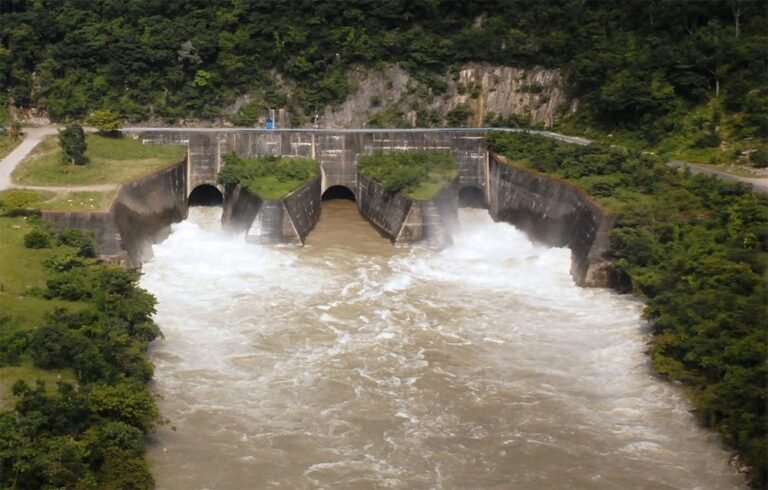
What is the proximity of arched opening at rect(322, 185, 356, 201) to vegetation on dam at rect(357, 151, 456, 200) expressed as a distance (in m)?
2.62

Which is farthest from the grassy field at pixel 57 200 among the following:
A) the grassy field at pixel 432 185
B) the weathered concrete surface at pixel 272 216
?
the grassy field at pixel 432 185

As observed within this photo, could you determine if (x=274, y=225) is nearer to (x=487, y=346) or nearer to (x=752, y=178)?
(x=487, y=346)

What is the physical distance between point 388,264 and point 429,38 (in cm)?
2183

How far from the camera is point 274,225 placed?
39344 mm

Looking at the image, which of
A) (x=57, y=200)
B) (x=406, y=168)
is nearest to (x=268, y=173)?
(x=406, y=168)

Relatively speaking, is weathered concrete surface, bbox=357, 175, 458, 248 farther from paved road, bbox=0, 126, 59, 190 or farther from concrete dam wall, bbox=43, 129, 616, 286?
paved road, bbox=0, 126, 59, 190

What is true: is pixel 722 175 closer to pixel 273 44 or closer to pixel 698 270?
Answer: pixel 698 270

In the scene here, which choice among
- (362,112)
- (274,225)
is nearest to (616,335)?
(274,225)

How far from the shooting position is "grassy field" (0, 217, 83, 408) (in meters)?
22.1

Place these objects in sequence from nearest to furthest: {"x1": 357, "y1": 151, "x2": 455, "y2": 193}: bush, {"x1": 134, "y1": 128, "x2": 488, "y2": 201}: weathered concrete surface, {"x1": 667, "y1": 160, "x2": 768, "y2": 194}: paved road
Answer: {"x1": 667, "y1": 160, "x2": 768, "y2": 194}: paved road < {"x1": 357, "y1": 151, "x2": 455, "y2": 193}: bush < {"x1": 134, "y1": 128, "x2": 488, "y2": 201}: weathered concrete surface

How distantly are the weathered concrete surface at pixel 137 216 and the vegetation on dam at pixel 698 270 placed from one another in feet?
54.6

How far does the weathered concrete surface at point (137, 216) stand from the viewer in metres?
34.8

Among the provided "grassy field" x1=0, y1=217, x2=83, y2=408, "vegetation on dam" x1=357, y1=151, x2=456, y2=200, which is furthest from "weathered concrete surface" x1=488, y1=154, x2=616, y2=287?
"grassy field" x1=0, y1=217, x2=83, y2=408

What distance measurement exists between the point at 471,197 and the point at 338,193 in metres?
7.00
